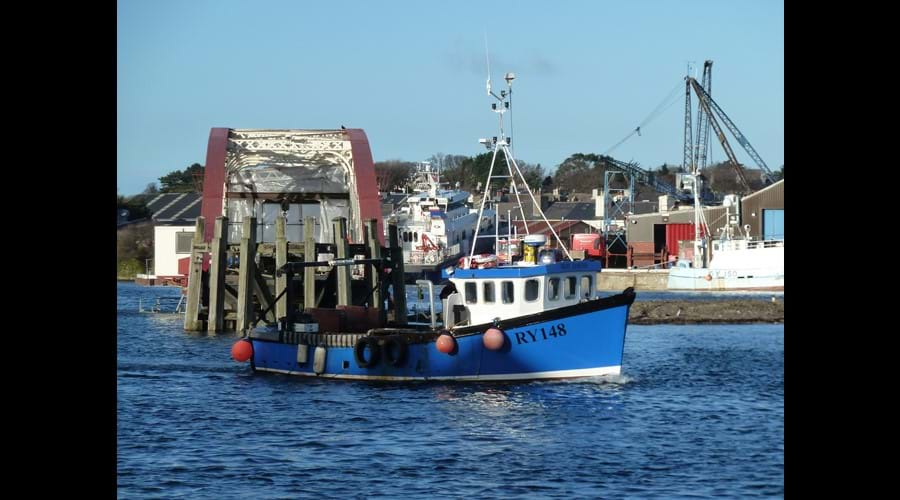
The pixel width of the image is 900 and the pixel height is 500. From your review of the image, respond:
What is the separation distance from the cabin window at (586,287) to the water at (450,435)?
211 cm

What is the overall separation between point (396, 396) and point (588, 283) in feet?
17.5

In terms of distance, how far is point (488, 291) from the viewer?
27891mm

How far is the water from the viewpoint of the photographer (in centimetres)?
1745

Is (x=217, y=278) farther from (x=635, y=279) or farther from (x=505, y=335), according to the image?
(x=635, y=279)

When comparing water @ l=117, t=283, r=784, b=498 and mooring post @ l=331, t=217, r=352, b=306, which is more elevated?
mooring post @ l=331, t=217, r=352, b=306

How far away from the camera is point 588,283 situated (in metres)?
28.4

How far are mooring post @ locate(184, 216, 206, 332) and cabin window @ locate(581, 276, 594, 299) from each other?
67.7 ft

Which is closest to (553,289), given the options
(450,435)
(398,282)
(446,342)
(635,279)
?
(446,342)

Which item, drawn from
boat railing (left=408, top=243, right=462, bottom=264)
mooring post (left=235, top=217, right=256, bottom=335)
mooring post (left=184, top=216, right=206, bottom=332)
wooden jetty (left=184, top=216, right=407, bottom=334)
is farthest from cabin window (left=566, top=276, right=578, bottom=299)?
boat railing (left=408, top=243, right=462, bottom=264)

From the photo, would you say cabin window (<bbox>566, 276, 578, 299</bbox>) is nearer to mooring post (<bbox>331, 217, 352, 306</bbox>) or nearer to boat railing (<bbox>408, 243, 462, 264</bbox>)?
mooring post (<bbox>331, 217, 352, 306</bbox>)

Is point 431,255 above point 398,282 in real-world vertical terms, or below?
above

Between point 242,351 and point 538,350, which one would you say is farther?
point 242,351

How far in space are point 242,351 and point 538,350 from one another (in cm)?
838
